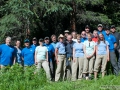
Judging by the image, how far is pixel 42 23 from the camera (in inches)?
607

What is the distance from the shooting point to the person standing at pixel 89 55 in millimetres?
10742

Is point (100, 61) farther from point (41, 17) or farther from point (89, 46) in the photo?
point (41, 17)

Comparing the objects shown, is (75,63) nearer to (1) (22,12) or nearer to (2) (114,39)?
(2) (114,39)

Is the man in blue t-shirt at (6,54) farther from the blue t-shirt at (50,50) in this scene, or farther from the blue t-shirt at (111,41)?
the blue t-shirt at (111,41)

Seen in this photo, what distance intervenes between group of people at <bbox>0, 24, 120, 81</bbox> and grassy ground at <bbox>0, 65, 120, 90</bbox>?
5.23 ft

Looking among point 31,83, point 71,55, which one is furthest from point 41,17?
point 31,83

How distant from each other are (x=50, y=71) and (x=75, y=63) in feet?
3.53

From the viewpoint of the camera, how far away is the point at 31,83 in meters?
8.70

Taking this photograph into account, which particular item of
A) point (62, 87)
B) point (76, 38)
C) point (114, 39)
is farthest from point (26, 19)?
point (62, 87)

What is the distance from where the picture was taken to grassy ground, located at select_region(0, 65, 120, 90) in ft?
27.5

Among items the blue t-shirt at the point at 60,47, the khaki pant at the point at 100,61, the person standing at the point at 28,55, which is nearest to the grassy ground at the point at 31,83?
the khaki pant at the point at 100,61

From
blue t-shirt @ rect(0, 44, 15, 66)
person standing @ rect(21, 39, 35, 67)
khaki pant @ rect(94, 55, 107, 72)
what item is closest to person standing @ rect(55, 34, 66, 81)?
person standing @ rect(21, 39, 35, 67)

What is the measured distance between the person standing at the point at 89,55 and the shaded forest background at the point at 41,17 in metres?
3.59

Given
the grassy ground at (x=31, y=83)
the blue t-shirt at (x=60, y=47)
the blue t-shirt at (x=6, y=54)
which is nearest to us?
the grassy ground at (x=31, y=83)
